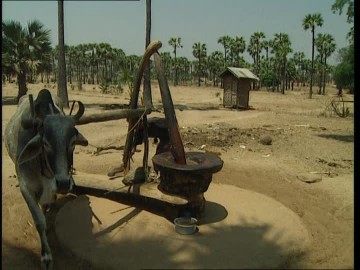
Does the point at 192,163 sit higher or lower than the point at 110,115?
lower

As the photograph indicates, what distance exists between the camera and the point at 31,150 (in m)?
4.27

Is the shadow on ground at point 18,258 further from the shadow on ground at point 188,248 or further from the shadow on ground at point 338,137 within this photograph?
the shadow on ground at point 338,137

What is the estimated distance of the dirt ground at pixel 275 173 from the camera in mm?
4391

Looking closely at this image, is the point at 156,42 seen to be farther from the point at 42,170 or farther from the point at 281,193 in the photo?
the point at 281,193

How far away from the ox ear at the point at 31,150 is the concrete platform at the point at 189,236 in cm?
145

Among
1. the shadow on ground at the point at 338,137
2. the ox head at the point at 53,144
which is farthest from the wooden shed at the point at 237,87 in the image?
the ox head at the point at 53,144

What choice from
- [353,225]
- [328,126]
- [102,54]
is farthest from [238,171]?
[102,54]

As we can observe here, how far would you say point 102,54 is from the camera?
53.4 m

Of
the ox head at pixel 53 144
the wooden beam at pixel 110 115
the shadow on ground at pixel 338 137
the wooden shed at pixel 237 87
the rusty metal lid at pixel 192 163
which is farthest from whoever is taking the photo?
the wooden shed at pixel 237 87

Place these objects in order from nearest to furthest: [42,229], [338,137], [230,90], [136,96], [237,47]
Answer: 1. [42,229]
2. [136,96]
3. [338,137]
4. [230,90]
5. [237,47]

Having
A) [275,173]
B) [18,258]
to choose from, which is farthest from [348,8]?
[18,258]

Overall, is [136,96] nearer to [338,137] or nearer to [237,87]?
[338,137]

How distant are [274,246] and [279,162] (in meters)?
4.49

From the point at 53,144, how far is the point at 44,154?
270 millimetres
